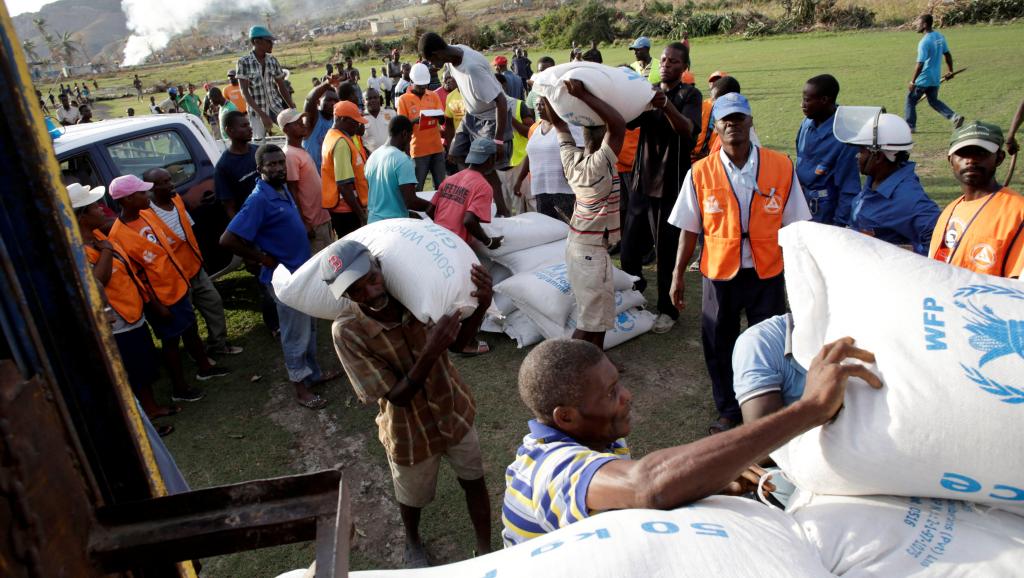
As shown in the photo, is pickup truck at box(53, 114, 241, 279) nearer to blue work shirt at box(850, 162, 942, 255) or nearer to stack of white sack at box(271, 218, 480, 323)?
stack of white sack at box(271, 218, 480, 323)

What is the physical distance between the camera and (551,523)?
5.13 ft

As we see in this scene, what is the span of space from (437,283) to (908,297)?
5.74 ft

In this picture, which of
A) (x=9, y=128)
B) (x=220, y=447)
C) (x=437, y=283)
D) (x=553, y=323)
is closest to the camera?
(x=9, y=128)

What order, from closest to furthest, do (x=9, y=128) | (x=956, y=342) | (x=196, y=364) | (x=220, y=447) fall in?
(x=9, y=128), (x=956, y=342), (x=220, y=447), (x=196, y=364)

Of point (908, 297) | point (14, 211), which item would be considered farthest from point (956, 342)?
point (14, 211)

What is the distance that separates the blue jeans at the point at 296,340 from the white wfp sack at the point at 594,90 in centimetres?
220

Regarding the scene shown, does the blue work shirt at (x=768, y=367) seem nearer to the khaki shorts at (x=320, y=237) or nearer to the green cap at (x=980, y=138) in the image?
the green cap at (x=980, y=138)

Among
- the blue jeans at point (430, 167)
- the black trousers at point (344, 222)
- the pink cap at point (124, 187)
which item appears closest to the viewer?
the pink cap at point (124, 187)

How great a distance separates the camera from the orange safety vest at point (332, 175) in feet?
18.6

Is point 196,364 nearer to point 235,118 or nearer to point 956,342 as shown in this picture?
point 235,118

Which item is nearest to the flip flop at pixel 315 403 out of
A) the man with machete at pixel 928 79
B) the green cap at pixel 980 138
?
the green cap at pixel 980 138

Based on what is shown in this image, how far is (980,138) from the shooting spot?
273 cm

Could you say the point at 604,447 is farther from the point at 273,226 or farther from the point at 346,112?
the point at 346,112

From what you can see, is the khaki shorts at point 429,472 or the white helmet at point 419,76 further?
the white helmet at point 419,76
